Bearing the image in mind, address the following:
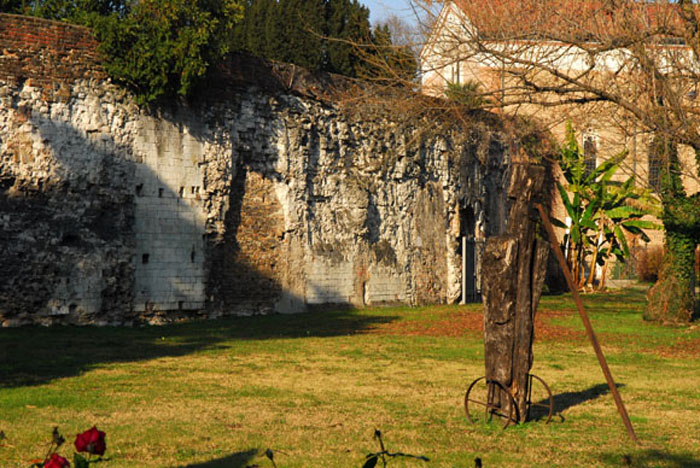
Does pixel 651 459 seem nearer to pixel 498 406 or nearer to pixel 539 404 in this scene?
pixel 539 404

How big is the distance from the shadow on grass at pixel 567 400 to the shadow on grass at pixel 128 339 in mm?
5268

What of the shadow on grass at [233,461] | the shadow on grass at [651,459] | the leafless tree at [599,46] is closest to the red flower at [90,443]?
the shadow on grass at [233,461]

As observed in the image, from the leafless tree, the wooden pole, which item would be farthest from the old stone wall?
the wooden pole

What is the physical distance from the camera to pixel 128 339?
13953 millimetres

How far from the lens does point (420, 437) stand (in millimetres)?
6867

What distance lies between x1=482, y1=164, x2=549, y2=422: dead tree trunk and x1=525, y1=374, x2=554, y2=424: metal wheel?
21 cm

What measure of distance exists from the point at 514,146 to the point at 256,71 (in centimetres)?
1049

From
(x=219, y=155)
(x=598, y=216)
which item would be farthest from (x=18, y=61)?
(x=598, y=216)

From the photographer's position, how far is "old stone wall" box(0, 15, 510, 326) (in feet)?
49.9

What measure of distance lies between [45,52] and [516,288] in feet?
36.5

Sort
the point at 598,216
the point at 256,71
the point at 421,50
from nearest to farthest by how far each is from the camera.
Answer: the point at 421,50 < the point at 256,71 < the point at 598,216

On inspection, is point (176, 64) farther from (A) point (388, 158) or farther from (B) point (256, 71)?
(A) point (388, 158)

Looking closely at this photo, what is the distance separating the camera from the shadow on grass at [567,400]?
26.6 feet

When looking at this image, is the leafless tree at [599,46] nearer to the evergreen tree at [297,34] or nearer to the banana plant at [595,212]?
the banana plant at [595,212]
